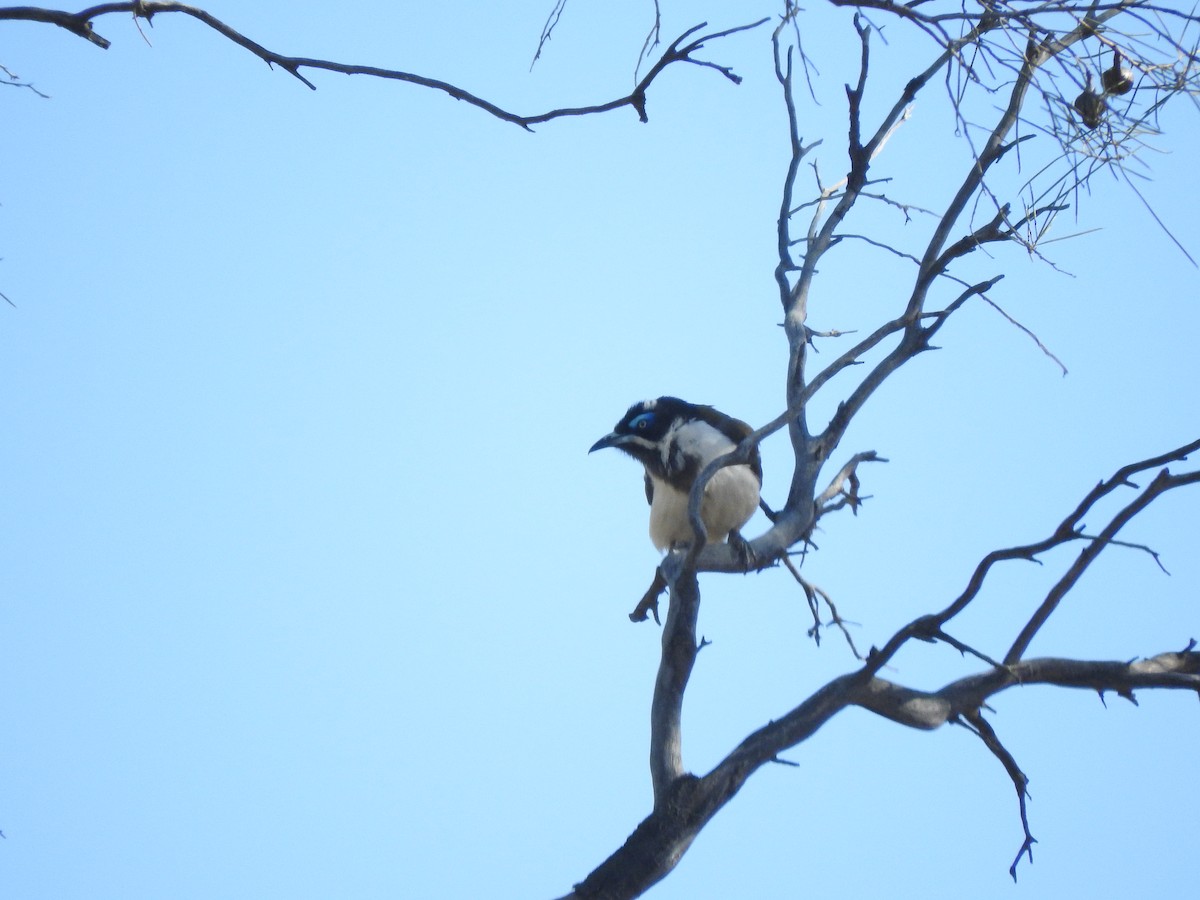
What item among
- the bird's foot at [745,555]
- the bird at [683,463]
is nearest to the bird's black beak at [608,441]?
the bird at [683,463]

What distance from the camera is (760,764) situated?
13.6ft

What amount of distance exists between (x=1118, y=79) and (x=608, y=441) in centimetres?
336

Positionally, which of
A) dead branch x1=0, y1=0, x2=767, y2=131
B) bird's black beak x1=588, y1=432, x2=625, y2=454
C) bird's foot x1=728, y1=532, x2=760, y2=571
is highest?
bird's black beak x1=588, y1=432, x2=625, y2=454

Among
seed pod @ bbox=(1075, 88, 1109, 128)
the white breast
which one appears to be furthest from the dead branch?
the white breast

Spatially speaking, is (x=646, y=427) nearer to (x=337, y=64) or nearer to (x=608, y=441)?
(x=608, y=441)

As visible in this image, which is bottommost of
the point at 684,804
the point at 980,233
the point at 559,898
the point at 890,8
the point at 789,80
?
the point at 559,898

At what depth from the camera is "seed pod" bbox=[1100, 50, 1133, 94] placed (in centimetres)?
394

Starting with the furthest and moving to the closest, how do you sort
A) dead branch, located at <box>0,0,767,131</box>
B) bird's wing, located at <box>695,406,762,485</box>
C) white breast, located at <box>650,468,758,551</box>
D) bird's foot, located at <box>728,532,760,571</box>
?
1. bird's wing, located at <box>695,406,762,485</box>
2. white breast, located at <box>650,468,758,551</box>
3. bird's foot, located at <box>728,532,760,571</box>
4. dead branch, located at <box>0,0,767,131</box>

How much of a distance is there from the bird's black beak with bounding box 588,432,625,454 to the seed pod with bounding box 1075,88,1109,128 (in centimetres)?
320

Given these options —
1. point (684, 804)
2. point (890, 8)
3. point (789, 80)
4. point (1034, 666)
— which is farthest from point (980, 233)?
point (684, 804)

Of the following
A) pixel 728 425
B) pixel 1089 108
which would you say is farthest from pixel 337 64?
pixel 728 425

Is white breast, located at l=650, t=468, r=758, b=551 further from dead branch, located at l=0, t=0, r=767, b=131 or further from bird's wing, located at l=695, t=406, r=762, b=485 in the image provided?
dead branch, located at l=0, t=0, r=767, b=131

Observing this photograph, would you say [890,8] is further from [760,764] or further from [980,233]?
[760,764]

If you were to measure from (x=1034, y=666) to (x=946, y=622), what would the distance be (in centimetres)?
53
